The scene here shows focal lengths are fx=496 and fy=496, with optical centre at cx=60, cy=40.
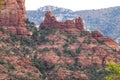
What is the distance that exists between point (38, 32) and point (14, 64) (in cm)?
2895

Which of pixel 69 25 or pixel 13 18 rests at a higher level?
pixel 13 18

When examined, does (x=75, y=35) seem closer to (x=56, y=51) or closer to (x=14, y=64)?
(x=56, y=51)

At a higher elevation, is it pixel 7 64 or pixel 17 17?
pixel 17 17

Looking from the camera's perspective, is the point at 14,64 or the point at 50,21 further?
the point at 50,21

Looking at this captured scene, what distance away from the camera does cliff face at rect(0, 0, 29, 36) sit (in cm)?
13700

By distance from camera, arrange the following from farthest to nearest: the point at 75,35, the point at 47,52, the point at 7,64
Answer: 1. the point at 75,35
2. the point at 47,52
3. the point at 7,64

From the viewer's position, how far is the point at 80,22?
144 m

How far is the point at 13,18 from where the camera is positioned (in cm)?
13838

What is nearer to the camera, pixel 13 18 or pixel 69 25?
pixel 13 18

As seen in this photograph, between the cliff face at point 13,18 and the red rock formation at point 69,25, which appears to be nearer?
the cliff face at point 13,18

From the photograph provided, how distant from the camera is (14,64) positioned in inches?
4663

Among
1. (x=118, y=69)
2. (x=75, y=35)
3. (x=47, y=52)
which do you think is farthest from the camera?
(x=75, y=35)

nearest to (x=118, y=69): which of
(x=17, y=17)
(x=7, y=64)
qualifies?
(x=7, y=64)

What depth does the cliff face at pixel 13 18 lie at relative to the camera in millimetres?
137000
